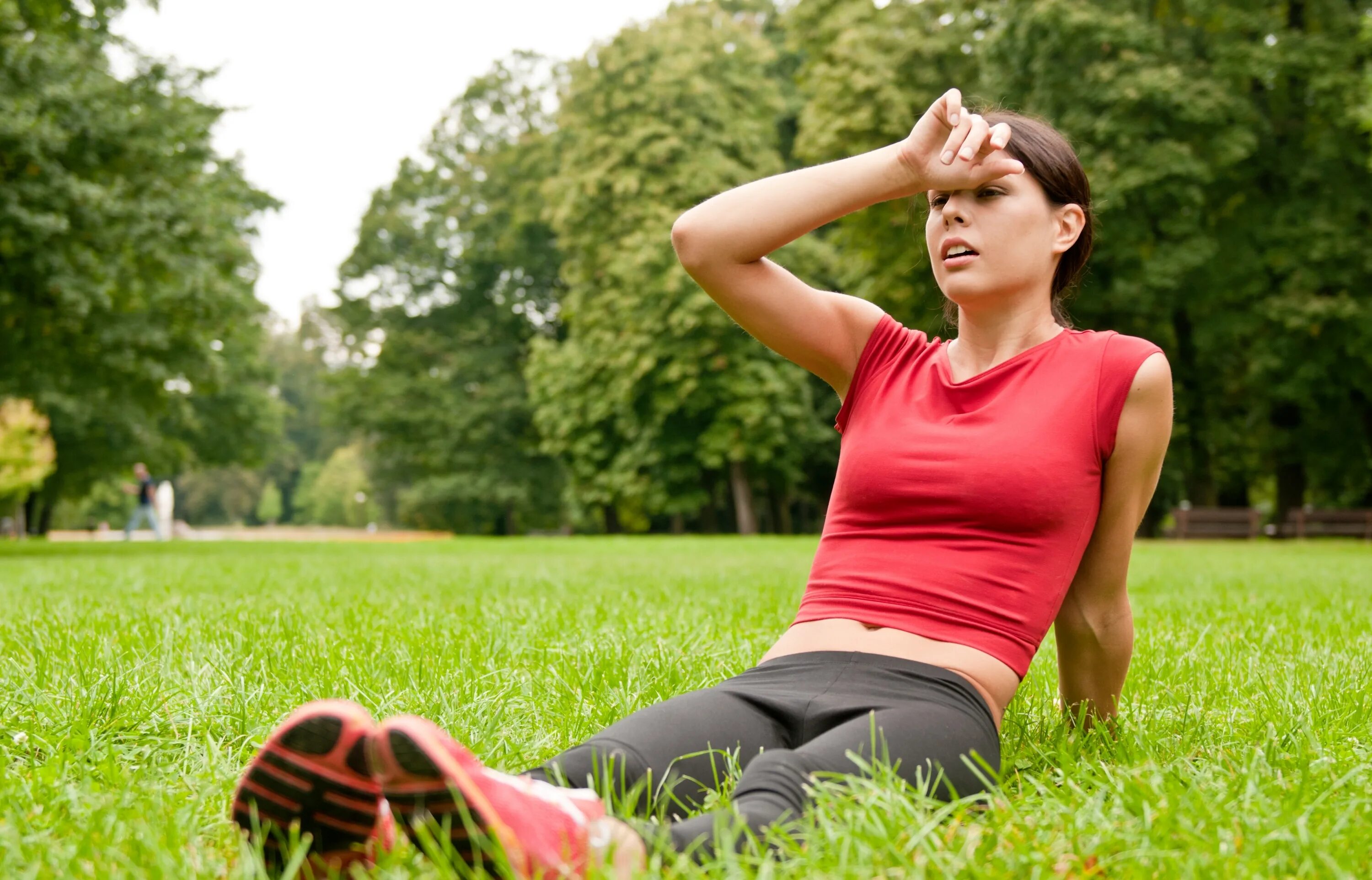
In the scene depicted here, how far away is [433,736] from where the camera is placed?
1.55 meters

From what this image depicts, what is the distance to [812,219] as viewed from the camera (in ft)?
8.21

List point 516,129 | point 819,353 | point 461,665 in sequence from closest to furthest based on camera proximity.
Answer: point 819,353 → point 461,665 → point 516,129

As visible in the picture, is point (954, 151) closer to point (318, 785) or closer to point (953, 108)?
point (953, 108)

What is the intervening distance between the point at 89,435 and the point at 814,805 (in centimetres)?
3178

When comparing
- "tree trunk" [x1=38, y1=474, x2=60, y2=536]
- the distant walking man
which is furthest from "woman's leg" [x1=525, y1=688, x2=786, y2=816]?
"tree trunk" [x1=38, y1=474, x2=60, y2=536]

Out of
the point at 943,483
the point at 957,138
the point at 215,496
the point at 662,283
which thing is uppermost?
the point at 662,283

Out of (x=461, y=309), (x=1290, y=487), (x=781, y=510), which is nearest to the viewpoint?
(x=1290, y=487)

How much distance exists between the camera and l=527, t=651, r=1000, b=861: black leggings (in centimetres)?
194

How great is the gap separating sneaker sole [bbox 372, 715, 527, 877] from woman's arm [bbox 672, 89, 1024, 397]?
1.18 m

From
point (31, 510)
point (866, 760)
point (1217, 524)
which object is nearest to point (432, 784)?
point (866, 760)

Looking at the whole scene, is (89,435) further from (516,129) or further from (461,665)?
(461,665)

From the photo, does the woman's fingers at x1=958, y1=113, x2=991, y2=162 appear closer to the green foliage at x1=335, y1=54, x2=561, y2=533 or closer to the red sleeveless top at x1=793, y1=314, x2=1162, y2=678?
the red sleeveless top at x1=793, y1=314, x2=1162, y2=678

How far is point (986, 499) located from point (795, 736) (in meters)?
0.66

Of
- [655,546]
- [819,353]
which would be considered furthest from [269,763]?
[655,546]
